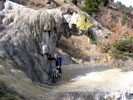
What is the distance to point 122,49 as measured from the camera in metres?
18.9

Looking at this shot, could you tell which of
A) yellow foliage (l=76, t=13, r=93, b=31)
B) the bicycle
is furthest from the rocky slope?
the bicycle

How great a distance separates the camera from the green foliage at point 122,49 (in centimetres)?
1836

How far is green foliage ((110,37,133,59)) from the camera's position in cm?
1836

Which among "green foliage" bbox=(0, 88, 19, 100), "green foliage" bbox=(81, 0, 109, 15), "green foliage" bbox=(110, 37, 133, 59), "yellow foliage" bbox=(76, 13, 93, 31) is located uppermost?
"green foliage" bbox=(81, 0, 109, 15)

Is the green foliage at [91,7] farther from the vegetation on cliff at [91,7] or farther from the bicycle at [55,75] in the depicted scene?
the bicycle at [55,75]

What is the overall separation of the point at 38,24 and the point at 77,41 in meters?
16.0

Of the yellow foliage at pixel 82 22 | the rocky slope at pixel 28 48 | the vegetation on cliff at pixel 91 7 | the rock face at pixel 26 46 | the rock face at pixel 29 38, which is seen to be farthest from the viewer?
the vegetation on cliff at pixel 91 7

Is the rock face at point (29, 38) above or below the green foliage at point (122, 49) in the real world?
above

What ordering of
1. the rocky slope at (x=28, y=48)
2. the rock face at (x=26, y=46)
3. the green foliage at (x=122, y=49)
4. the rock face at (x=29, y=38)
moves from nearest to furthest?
1. the rocky slope at (x=28, y=48)
2. the rock face at (x=26, y=46)
3. the rock face at (x=29, y=38)
4. the green foliage at (x=122, y=49)

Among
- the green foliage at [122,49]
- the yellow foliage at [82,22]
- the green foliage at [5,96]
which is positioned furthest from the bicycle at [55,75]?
the green foliage at [122,49]

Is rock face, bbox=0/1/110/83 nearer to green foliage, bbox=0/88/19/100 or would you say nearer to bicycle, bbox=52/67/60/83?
bicycle, bbox=52/67/60/83

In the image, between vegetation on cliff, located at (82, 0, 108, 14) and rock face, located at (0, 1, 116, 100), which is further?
vegetation on cliff, located at (82, 0, 108, 14)

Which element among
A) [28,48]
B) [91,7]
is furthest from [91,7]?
[28,48]

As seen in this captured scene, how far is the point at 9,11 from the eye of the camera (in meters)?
10.3
